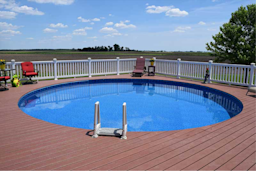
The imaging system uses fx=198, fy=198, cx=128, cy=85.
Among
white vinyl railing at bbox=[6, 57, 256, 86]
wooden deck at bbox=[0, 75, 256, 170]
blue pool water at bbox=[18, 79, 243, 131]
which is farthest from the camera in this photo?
white vinyl railing at bbox=[6, 57, 256, 86]

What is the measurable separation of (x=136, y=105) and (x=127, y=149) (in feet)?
11.7

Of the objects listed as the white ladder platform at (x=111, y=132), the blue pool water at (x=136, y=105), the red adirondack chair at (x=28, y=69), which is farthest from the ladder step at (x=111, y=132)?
the red adirondack chair at (x=28, y=69)

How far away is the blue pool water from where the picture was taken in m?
5.03

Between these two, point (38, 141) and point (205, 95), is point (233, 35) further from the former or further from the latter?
point (38, 141)

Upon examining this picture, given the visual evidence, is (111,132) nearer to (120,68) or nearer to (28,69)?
(28,69)

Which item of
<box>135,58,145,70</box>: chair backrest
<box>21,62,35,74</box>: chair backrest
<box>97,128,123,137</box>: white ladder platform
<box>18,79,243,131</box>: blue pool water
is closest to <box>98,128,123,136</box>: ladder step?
<box>97,128,123,137</box>: white ladder platform

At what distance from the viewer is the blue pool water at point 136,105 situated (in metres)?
5.03

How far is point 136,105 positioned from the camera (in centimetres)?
643

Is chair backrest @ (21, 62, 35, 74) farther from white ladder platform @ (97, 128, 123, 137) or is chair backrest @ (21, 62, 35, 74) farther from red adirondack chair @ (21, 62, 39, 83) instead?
white ladder platform @ (97, 128, 123, 137)

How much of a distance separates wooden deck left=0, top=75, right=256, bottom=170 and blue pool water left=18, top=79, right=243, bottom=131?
1.20 m

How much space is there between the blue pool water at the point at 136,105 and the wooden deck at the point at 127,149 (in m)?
1.20

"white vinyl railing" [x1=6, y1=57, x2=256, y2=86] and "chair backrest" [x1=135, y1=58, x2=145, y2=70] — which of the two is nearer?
"white vinyl railing" [x1=6, y1=57, x2=256, y2=86]

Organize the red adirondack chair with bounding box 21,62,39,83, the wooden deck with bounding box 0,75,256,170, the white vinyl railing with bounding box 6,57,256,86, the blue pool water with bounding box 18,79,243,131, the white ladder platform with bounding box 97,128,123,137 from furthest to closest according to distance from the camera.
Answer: the white vinyl railing with bounding box 6,57,256,86 → the red adirondack chair with bounding box 21,62,39,83 → the blue pool water with bounding box 18,79,243,131 → the white ladder platform with bounding box 97,128,123,137 → the wooden deck with bounding box 0,75,256,170

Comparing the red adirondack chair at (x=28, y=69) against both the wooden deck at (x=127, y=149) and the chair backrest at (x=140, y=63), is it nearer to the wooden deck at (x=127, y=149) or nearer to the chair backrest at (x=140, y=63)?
the wooden deck at (x=127, y=149)
